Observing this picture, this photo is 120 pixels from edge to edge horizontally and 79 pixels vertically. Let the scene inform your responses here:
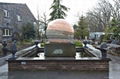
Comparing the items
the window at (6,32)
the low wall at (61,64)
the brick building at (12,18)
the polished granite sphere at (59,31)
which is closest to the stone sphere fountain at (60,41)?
the polished granite sphere at (59,31)

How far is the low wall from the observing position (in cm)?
1035

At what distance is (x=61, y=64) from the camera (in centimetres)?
1043

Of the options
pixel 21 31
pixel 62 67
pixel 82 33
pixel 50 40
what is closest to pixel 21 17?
pixel 21 31

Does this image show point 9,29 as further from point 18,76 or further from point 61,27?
point 18,76

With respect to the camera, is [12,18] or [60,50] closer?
[60,50]

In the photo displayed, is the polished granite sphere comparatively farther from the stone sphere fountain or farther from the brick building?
the brick building

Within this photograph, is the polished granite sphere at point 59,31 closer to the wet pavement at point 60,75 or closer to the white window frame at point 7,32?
the wet pavement at point 60,75

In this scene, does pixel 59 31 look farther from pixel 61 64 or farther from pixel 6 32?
pixel 6 32

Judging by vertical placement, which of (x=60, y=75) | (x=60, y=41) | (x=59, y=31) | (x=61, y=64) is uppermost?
(x=59, y=31)

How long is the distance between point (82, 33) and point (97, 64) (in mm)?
35774

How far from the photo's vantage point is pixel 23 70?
10328 millimetres

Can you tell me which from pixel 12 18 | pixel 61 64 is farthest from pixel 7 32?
pixel 61 64

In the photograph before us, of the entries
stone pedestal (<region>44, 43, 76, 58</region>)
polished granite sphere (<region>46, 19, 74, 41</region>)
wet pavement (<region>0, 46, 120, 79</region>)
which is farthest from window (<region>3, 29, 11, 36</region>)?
wet pavement (<region>0, 46, 120, 79</region>)

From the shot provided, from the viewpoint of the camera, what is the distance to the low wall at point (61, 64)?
34.0 feet
